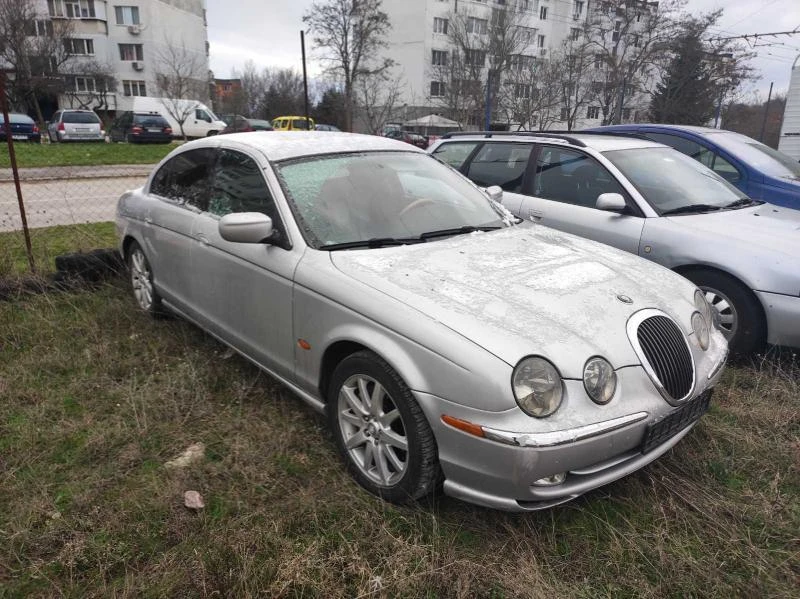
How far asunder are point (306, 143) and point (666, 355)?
242 cm

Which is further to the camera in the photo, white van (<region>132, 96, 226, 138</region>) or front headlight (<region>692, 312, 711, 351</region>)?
white van (<region>132, 96, 226, 138</region>)

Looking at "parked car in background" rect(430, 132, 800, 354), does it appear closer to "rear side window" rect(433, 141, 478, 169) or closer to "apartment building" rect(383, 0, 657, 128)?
"rear side window" rect(433, 141, 478, 169)

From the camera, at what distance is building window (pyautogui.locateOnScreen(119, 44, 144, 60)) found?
156 feet

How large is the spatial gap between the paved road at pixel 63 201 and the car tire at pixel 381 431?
6694 mm

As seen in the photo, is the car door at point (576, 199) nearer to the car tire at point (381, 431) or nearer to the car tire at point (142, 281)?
the car tire at point (381, 431)

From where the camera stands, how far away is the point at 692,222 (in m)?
4.25

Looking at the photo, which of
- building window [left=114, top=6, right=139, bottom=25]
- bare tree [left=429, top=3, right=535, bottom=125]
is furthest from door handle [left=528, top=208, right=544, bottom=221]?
building window [left=114, top=6, right=139, bottom=25]

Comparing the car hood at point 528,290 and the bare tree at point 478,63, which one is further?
the bare tree at point 478,63

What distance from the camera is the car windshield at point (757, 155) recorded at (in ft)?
19.4

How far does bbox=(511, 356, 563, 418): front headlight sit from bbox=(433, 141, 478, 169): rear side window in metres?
3.98

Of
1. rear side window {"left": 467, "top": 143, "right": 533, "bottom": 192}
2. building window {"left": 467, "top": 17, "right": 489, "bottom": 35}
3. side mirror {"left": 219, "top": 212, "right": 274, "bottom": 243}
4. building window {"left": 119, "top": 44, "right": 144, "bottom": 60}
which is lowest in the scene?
side mirror {"left": 219, "top": 212, "right": 274, "bottom": 243}

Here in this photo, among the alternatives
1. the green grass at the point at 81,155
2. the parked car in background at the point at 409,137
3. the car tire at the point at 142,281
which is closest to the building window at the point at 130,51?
the parked car in background at the point at 409,137

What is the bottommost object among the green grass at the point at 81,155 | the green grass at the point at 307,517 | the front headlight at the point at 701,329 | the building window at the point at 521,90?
the green grass at the point at 307,517

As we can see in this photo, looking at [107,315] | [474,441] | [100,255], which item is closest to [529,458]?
[474,441]
